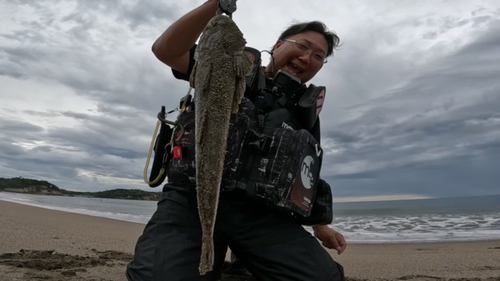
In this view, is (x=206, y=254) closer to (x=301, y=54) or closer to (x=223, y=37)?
(x=223, y=37)

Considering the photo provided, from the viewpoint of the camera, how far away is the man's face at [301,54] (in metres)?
4.09

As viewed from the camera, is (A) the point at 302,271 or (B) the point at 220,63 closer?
(B) the point at 220,63

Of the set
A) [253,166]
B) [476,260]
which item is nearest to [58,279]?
[253,166]

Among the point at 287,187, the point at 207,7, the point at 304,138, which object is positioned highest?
the point at 207,7

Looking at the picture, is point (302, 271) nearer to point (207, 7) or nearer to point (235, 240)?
point (235, 240)

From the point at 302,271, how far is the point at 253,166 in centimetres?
101

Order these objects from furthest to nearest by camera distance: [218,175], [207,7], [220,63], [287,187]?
[287,187] → [207,7] → [218,175] → [220,63]

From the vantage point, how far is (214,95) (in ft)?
7.44

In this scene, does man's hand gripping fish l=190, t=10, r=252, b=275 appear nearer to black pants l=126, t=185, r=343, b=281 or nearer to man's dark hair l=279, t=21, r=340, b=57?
black pants l=126, t=185, r=343, b=281

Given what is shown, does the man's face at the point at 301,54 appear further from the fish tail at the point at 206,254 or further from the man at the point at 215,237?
the fish tail at the point at 206,254

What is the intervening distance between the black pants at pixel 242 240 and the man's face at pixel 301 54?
5.20 ft

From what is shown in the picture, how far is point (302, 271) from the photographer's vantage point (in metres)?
3.29

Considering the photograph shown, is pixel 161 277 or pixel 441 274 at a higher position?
pixel 161 277

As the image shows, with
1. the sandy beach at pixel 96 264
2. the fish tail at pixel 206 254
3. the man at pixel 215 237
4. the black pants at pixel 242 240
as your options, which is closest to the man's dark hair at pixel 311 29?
the man at pixel 215 237
